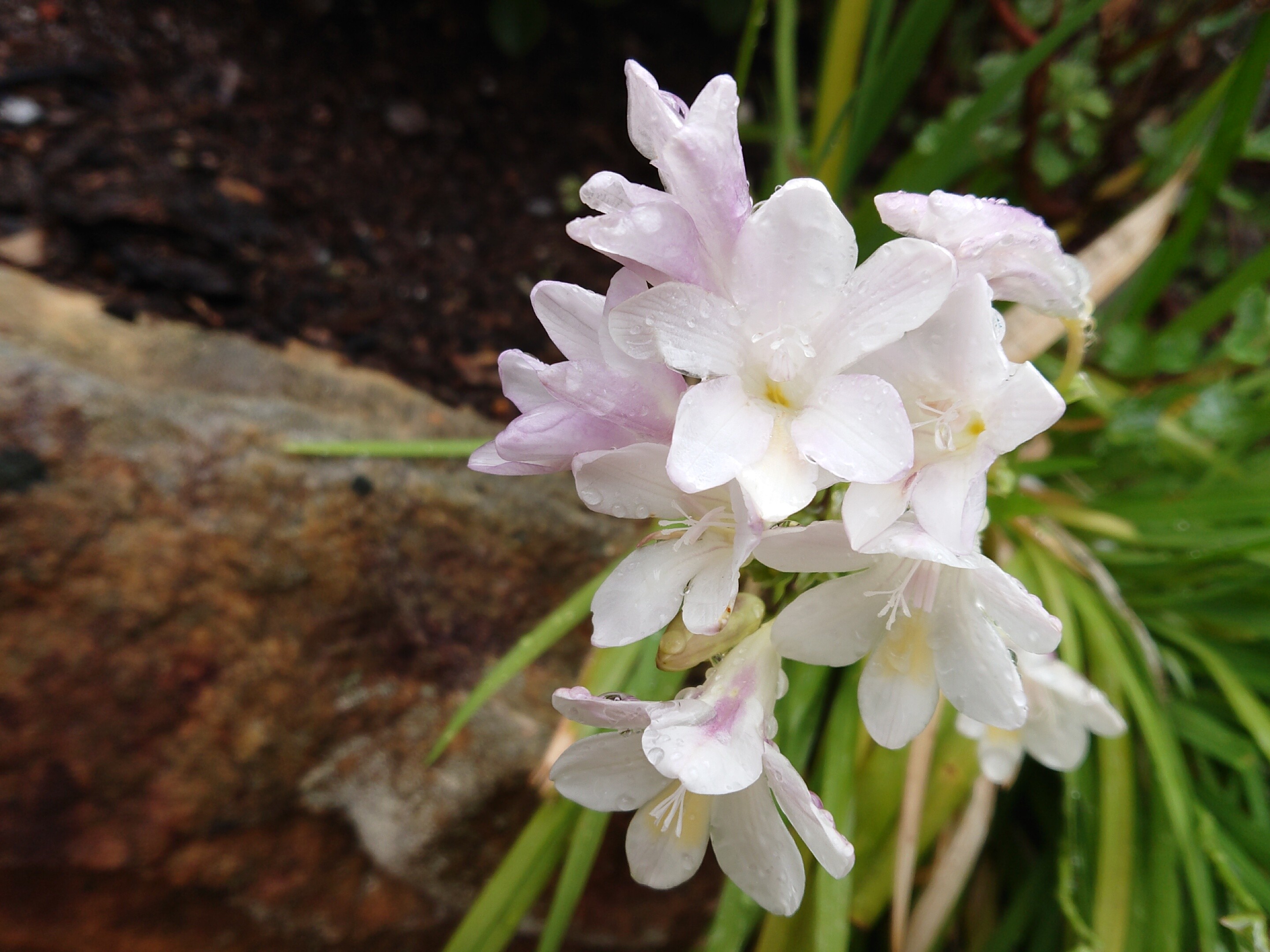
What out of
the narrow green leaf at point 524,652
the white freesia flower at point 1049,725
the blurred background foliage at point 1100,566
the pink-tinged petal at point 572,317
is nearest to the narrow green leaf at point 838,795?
the blurred background foliage at point 1100,566

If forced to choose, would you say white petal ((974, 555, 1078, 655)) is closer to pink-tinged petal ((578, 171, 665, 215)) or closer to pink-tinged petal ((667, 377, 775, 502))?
pink-tinged petal ((667, 377, 775, 502))

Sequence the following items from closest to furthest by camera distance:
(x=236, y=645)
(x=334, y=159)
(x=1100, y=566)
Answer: (x=236, y=645)
(x=1100, y=566)
(x=334, y=159)

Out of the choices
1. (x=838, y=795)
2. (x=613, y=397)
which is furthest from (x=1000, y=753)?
(x=613, y=397)

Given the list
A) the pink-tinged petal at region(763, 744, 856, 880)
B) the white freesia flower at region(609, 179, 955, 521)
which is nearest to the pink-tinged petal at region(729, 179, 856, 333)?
the white freesia flower at region(609, 179, 955, 521)

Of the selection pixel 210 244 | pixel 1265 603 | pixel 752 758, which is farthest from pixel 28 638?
pixel 1265 603

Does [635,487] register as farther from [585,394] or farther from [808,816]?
[808,816]

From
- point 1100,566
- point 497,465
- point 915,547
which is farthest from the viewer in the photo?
point 1100,566
